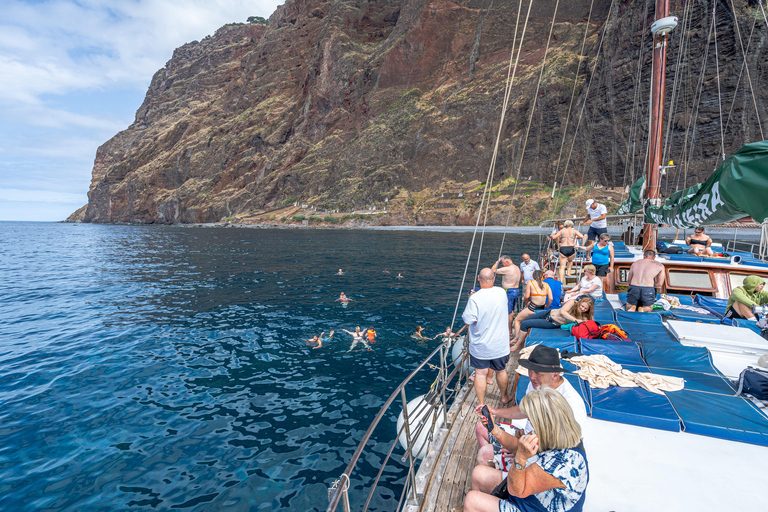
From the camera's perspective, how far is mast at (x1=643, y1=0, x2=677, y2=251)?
1105 cm

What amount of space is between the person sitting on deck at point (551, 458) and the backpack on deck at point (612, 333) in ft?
14.9

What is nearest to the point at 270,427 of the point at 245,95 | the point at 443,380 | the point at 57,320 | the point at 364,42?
the point at 443,380

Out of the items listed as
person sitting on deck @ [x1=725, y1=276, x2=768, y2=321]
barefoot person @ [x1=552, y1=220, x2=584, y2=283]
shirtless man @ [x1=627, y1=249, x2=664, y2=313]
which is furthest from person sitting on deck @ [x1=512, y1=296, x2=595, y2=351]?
barefoot person @ [x1=552, y1=220, x2=584, y2=283]

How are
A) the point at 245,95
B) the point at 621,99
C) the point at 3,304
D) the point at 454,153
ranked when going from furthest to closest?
the point at 245,95
the point at 454,153
the point at 621,99
the point at 3,304

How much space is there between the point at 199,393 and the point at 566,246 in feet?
37.7

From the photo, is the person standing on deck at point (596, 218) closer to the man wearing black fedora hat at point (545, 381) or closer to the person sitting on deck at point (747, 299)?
the person sitting on deck at point (747, 299)

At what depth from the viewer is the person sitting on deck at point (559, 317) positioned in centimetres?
683

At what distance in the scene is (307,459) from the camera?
603 cm

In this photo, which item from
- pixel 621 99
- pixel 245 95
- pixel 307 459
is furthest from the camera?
pixel 245 95

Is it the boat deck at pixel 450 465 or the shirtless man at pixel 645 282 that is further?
the shirtless man at pixel 645 282

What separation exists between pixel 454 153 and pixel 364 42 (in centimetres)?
6503

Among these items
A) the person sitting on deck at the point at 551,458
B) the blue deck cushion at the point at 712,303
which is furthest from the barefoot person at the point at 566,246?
the person sitting on deck at the point at 551,458

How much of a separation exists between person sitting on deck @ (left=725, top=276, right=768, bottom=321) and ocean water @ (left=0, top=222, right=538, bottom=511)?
272 inches

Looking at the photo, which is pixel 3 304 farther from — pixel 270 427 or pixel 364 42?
pixel 364 42
